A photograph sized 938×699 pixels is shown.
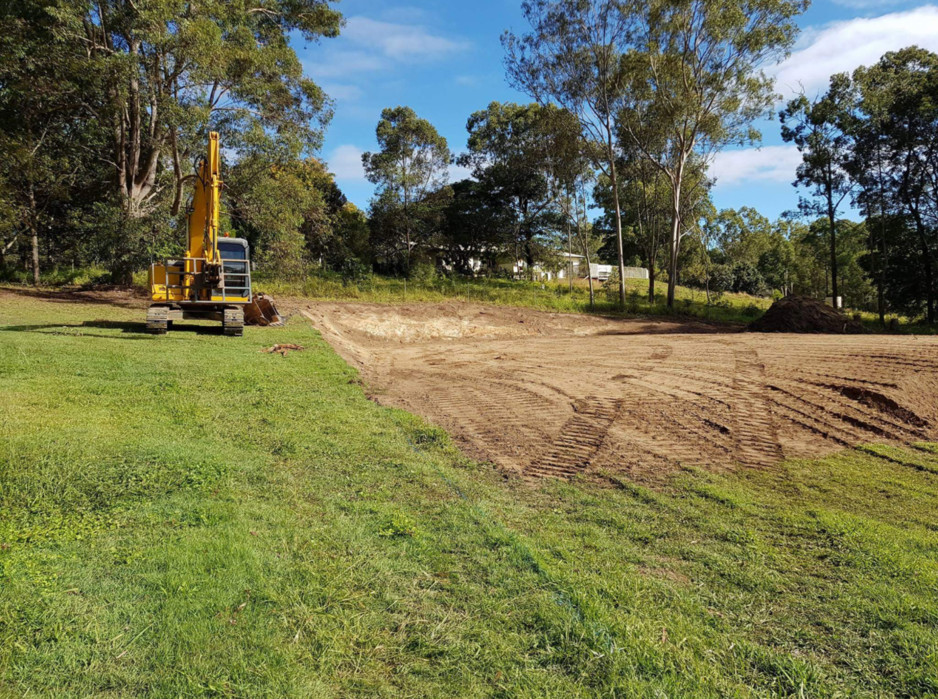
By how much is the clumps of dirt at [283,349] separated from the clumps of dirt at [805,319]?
18693mm

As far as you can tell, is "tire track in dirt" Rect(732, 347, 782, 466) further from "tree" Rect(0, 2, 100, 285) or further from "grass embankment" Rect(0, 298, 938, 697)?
"tree" Rect(0, 2, 100, 285)

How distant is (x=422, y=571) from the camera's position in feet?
12.2

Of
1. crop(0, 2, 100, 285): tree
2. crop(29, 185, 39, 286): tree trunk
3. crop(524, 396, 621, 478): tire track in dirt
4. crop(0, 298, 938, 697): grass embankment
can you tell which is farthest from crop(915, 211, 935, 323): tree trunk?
crop(29, 185, 39, 286): tree trunk

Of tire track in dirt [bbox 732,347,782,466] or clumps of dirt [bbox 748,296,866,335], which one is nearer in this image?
tire track in dirt [bbox 732,347,782,466]

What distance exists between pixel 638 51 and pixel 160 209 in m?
23.5

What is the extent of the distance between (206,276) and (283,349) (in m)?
3.69

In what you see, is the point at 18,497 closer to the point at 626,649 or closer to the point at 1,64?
the point at 626,649

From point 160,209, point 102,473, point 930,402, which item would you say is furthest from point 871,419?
point 160,209

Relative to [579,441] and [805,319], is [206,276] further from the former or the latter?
[805,319]

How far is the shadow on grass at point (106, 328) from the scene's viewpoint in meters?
12.9

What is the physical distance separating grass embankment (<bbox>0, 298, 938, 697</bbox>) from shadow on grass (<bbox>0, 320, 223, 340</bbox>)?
7232mm

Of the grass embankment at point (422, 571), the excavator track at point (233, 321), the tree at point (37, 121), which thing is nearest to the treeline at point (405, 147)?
the tree at point (37, 121)

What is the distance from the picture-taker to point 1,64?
696 inches

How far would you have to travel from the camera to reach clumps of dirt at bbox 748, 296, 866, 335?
2202cm
